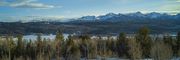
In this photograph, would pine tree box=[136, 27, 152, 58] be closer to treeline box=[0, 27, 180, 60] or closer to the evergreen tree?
treeline box=[0, 27, 180, 60]

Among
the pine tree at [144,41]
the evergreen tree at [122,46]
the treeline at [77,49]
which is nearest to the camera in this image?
the treeline at [77,49]

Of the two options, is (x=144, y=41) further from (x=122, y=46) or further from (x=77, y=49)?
(x=77, y=49)

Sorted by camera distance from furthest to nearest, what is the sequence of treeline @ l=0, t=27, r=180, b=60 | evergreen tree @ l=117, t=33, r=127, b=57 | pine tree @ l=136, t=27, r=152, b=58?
1. evergreen tree @ l=117, t=33, r=127, b=57
2. pine tree @ l=136, t=27, r=152, b=58
3. treeline @ l=0, t=27, r=180, b=60

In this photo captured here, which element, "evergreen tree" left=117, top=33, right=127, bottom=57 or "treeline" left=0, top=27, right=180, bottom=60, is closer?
"treeline" left=0, top=27, right=180, bottom=60

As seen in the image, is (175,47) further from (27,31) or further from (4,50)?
(27,31)

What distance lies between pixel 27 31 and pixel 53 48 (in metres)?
135

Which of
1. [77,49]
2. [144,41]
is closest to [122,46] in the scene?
[144,41]

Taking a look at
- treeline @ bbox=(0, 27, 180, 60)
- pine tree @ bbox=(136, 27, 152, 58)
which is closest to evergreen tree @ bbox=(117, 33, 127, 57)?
treeline @ bbox=(0, 27, 180, 60)

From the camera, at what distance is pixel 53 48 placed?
47.5 metres

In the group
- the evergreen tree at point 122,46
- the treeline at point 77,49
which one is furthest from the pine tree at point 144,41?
the evergreen tree at point 122,46

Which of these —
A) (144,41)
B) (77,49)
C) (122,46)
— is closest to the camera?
(77,49)

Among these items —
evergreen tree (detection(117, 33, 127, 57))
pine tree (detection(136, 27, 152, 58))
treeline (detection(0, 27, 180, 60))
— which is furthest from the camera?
evergreen tree (detection(117, 33, 127, 57))

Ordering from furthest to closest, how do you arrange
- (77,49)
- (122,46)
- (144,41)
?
(122,46), (144,41), (77,49)

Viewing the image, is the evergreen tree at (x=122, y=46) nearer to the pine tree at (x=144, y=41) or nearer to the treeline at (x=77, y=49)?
the treeline at (x=77, y=49)
